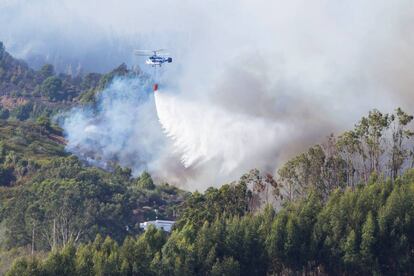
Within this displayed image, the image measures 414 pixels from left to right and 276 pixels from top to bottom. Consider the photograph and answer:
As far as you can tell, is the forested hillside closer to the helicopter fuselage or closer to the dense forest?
the dense forest

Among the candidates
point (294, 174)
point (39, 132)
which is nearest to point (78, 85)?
point (39, 132)

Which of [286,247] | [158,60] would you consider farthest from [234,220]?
[158,60]

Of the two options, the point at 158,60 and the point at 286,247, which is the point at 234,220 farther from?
the point at 158,60

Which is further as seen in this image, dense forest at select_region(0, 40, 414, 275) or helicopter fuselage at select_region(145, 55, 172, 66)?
helicopter fuselage at select_region(145, 55, 172, 66)

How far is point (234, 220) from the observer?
225 ft

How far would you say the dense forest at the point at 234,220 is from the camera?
63.8 metres

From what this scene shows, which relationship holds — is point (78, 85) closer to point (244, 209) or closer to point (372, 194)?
point (244, 209)

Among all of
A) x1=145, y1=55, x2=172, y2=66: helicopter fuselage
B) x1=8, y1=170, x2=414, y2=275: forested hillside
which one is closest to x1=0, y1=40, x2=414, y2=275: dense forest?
x1=8, y1=170, x2=414, y2=275: forested hillside

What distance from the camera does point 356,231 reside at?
64.6m

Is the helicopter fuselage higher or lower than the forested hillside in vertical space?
higher

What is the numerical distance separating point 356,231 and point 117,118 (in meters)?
78.9

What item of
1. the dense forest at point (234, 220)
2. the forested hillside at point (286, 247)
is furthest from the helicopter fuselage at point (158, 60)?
the forested hillside at point (286, 247)

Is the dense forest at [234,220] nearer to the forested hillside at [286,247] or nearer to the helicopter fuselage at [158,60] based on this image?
the forested hillside at [286,247]

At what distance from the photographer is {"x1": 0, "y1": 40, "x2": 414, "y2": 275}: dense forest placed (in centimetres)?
6381
